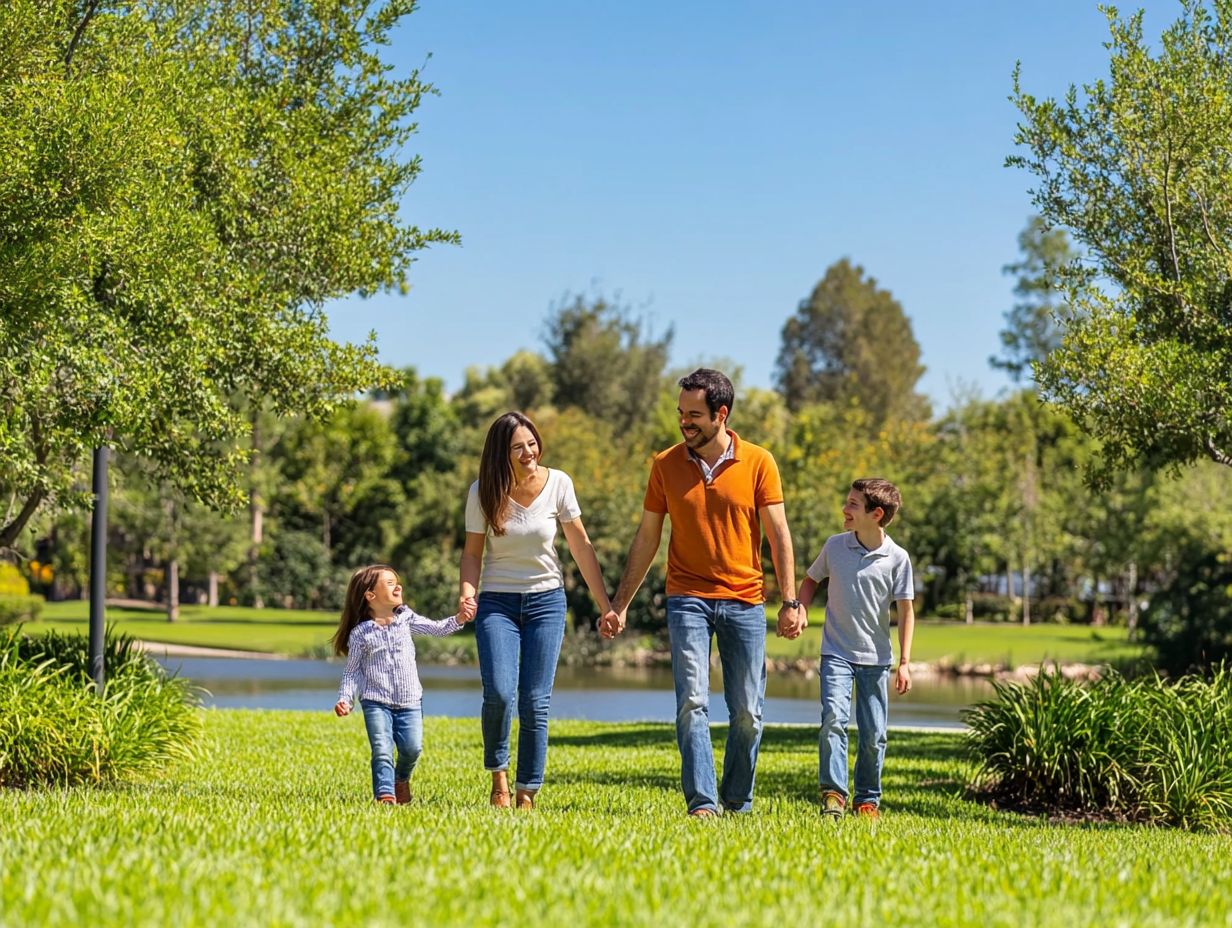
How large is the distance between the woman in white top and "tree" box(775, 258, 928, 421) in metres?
73.8

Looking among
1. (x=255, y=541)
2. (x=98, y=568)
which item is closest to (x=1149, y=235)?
(x=98, y=568)

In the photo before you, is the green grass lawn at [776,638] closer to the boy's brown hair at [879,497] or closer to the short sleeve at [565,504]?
the boy's brown hair at [879,497]

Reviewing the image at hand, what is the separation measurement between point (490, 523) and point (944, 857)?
123 inches

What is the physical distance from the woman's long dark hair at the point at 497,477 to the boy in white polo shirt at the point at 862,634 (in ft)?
6.33

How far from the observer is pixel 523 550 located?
7.59 m

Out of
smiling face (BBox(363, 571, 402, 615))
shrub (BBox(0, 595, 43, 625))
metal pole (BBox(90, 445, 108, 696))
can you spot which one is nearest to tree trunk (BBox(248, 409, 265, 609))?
shrub (BBox(0, 595, 43, 625))

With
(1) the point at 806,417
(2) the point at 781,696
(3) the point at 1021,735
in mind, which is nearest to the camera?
(3) the point at 1021,735

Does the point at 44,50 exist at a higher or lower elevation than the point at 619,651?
higher

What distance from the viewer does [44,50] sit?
9922mm

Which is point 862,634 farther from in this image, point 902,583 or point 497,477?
point 497,477

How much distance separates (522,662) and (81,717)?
399 cm

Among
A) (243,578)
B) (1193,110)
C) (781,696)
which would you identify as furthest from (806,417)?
(1193,110)

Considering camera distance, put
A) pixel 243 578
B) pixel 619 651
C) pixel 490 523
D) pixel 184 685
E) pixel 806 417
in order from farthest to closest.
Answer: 1. pixel 243 578
2. pixel 806 417
3. pixel 619 651
4. pixel 184 685
5. pixel 490 523

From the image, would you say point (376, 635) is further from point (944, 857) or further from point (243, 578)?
point (243, 578)
